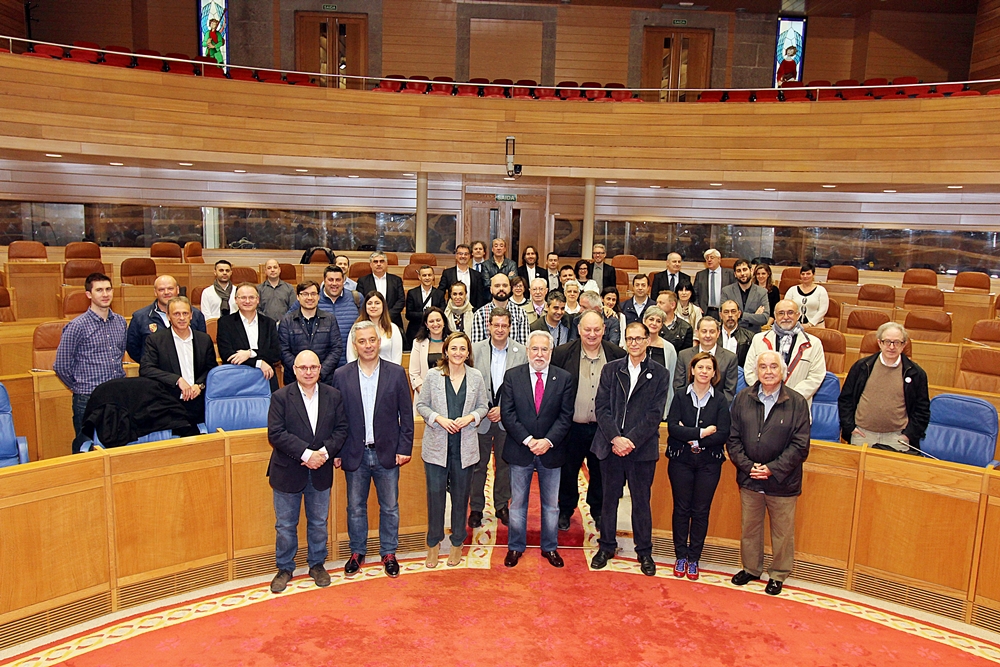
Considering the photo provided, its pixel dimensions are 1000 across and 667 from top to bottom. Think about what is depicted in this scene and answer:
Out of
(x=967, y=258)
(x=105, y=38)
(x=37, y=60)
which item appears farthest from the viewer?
(x=105, y=38)

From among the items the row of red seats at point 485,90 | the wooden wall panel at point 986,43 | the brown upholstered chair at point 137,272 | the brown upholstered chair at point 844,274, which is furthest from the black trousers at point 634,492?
the wooden wall panel at point 986,43

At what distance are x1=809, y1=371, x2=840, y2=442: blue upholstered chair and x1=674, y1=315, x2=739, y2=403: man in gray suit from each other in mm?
900

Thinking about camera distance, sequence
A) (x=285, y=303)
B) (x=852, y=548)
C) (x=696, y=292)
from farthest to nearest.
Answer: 1. (x=696, y=292)
2. (x=285, y=303)
3. (x=852, y=548)

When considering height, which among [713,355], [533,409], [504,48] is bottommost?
[533,409]

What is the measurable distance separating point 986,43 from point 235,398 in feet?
53.6

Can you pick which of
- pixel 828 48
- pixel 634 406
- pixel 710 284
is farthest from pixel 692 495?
pixel 828 48

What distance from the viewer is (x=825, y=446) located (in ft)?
15.2

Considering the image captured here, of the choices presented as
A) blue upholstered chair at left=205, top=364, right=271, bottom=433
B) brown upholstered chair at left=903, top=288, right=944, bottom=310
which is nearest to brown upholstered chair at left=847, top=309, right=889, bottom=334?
brown upholstered chair at left=903, top=288, right=944, bottom=310

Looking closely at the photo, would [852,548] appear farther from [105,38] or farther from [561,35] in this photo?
[105,38]

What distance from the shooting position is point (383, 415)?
14.6ft

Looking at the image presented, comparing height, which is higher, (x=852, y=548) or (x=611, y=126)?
(x=611, y=126)

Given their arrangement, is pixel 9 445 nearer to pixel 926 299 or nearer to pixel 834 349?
pixel 834 349

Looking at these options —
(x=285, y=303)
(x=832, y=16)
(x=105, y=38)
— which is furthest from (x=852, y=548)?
(x=105, y=38)

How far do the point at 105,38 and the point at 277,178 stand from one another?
5.15 m
